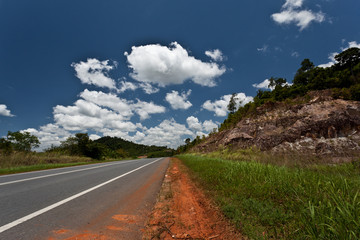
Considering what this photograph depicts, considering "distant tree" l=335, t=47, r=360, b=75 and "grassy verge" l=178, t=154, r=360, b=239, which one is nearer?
"grassy verge" l=178, t=154, r=360, b=239

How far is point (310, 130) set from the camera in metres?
16.9

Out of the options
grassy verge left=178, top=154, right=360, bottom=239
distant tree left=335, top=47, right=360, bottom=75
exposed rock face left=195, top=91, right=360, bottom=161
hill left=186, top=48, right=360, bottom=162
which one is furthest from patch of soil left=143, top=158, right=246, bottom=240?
distant tree left=335, top=47, right=360, bottom=75

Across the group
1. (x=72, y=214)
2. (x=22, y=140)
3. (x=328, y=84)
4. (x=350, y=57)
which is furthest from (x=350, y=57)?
(x=22, y=140)

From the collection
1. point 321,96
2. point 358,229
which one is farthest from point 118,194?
point 321,96

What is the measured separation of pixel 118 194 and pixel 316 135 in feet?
68.1

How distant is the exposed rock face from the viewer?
1495 cm

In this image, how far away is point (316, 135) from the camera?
1662 cm

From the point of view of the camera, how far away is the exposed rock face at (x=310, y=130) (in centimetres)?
1495

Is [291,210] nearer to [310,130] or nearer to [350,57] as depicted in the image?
[310,130]

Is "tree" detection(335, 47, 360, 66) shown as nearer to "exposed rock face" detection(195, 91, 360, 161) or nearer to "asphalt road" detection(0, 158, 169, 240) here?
"exposed rock face" detection(195, 91, 360, 161)

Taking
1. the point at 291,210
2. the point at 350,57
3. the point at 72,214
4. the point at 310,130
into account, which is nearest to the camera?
the point at 291,210

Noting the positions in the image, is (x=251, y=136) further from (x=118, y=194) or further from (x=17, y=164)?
(x=17, y=164)

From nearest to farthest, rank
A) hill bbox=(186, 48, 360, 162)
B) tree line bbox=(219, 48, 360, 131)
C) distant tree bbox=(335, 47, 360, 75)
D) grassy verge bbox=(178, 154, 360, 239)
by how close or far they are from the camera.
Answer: grassy verge bbox=(178, 154, 360, 239) < hill bbox=(186, 48, 360, 162) < tree line bbox=(219, 48, 360, 131) < distant tree bbox=(335, 47, 360, 75)

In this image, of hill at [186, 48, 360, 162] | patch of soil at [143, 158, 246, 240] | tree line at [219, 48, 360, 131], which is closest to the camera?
patch of soil at [143, 158, 246, 240]
